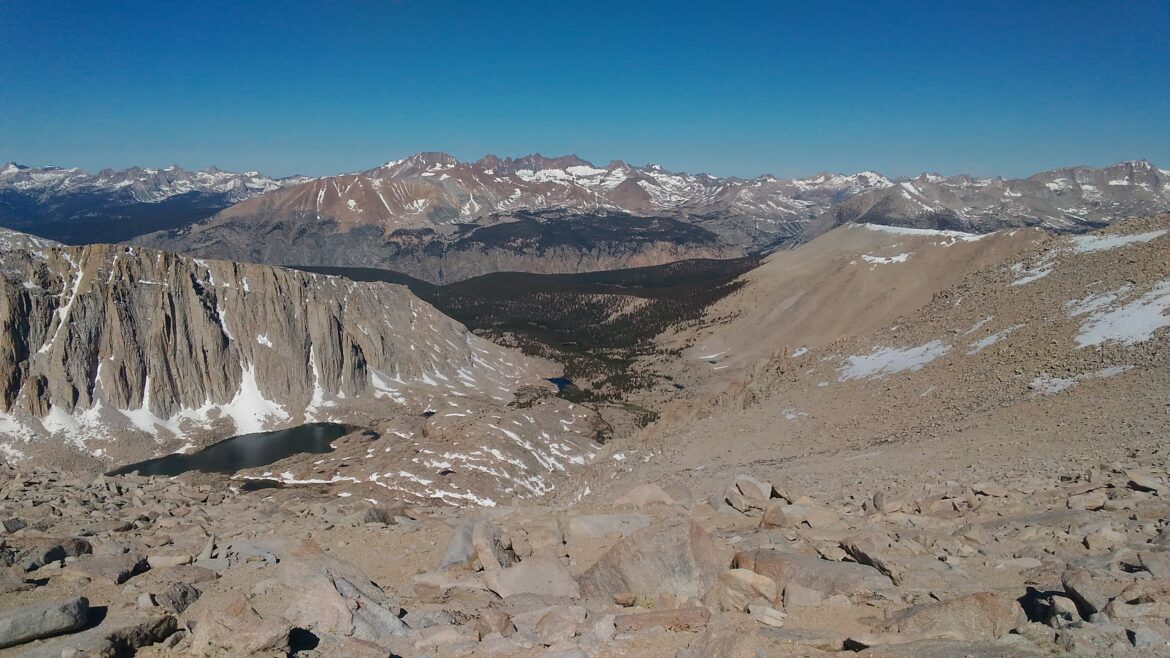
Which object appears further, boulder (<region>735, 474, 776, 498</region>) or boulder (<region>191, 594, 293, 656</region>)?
boulder (<region>735, 474, 776, 498</region>)

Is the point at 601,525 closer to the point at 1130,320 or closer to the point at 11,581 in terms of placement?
the point at 11,581

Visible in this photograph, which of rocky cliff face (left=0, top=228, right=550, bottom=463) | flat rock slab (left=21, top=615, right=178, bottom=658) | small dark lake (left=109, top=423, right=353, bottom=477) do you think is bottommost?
small dark lake (left=109, top=423, right=353, bottom=477)

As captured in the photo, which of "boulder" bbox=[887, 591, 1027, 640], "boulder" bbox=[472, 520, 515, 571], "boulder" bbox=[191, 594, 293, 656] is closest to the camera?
"boulder" bbox=[191, 594, 293, 656]

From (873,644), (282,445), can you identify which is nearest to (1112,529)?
(873,644)

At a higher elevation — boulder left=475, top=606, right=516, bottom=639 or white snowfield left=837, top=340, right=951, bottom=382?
boulder left=475, top=606, right=516, bottom=639

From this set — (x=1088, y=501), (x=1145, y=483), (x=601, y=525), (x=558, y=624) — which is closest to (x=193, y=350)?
(x=601, y=525)

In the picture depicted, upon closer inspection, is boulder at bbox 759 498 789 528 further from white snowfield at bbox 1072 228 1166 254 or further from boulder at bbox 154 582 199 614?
white snowfield at bbox 1072 228 1166 254

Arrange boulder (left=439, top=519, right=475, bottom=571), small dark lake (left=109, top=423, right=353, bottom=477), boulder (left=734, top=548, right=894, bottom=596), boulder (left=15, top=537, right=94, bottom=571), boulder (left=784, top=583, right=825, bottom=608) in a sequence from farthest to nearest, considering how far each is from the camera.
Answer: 1. small dark lake (left=109, top=423, right=353, bottom=477)
2. boulder (left=439, top=519, right=475, bottom=571)
3. boulder (left=15, top=537, right=94, bottom=571)
4. boulder (left=734, top=548, right=894, bottom=596)
5. boulder (left=784, top=583, right=825, bottom=608)

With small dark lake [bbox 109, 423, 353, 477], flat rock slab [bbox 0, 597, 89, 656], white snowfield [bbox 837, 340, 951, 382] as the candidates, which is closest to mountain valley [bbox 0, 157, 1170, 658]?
flat rock slab [bbox 0, 597, 89, 656]
